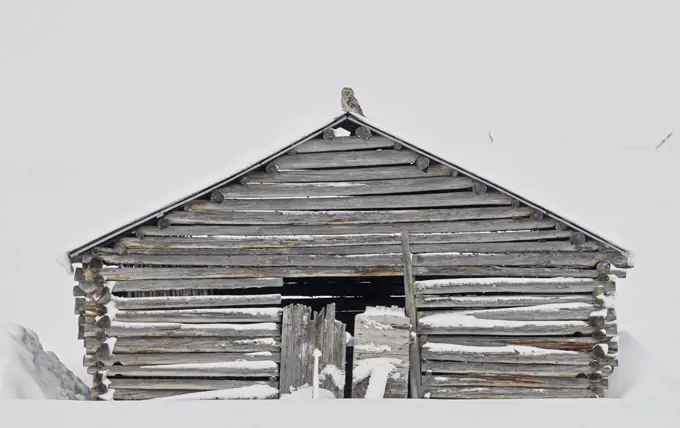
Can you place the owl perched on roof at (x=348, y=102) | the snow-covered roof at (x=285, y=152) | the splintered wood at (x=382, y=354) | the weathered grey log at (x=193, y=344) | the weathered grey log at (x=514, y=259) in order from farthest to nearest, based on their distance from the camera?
the owl perched on roof at (x=348, y=102)
the weathered grey log at (x=193, y=344)
the weathered grey log at (x=514, y=259)
the splintered wood at (x=382, y=354)
the snow-covered roof at (x=285, y=152)

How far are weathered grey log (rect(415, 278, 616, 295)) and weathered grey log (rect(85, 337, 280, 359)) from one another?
2.33 metres

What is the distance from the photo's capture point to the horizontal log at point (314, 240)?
1241 cm

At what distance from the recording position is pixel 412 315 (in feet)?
40.8

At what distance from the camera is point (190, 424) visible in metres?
8.86

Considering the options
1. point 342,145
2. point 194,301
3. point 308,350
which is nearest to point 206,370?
point 194,301

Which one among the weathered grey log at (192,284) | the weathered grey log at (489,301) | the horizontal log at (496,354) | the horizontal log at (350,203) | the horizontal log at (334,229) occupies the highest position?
the horizontal log at (350,203)

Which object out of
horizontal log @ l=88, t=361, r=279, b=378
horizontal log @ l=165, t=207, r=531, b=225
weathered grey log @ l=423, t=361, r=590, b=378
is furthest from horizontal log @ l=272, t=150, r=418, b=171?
weathered grey log @ l=423, t=361, r=590, b=378

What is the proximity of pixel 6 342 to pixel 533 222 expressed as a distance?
8213 mm

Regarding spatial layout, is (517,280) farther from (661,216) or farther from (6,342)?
(661,216)

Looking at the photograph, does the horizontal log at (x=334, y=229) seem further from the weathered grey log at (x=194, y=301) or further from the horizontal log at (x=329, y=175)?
the weathered grey log at (x=194, y=301)

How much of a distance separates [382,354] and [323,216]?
2.10m

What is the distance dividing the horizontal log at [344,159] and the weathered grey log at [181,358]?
8.75 feet

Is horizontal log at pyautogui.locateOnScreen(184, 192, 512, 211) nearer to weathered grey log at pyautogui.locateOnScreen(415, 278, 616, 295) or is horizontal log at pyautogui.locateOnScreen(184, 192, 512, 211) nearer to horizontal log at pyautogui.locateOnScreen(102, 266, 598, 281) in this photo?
horizontal log at pyautogui.locateOnScreen(102, 266, 598, 281)

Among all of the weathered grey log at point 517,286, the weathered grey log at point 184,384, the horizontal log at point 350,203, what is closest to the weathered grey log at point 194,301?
the weathered grey log at point 184,384
